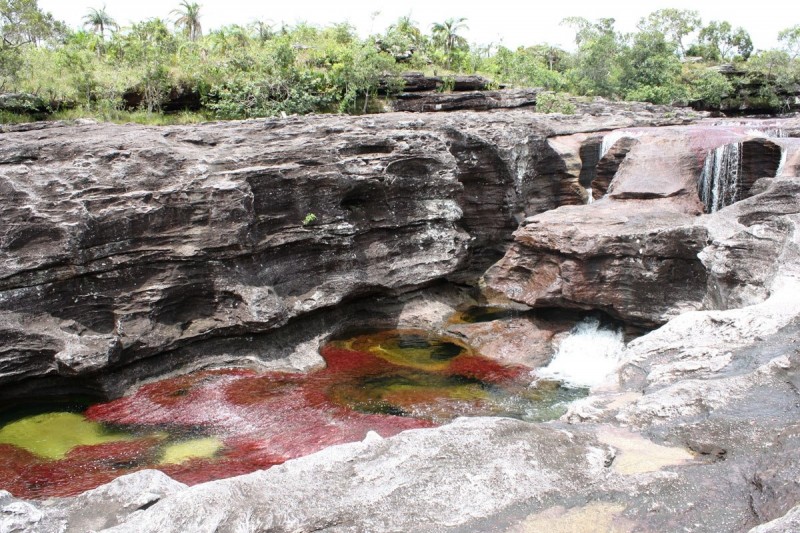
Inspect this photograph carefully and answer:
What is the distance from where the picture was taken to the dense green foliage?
82.8 ft

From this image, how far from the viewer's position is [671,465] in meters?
5.93

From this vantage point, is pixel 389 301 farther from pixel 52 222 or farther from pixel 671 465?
pixel 671 465

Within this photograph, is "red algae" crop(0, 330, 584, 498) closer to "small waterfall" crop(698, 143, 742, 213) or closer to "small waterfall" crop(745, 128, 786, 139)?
"small waterfall" crop(698, 143, 742, 213)

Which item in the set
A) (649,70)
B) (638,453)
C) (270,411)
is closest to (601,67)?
(649,70)

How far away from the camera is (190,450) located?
1127 centimetres

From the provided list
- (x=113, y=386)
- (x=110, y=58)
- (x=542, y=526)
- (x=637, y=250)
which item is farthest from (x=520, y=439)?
(x=110, y=58)

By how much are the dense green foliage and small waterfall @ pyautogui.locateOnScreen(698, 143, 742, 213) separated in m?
14.1

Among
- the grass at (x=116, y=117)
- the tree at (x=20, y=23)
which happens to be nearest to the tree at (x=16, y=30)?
the tree at (x=20, y=23)

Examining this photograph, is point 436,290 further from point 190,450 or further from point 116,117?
point 116,117

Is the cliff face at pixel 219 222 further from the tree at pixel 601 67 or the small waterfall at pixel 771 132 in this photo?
the tree at pixel 601 67

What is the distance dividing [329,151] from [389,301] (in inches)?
191

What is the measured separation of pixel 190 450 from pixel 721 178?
47.7ft

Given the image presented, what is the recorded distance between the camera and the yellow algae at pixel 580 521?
512 cm

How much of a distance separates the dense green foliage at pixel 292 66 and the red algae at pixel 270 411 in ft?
49.5
